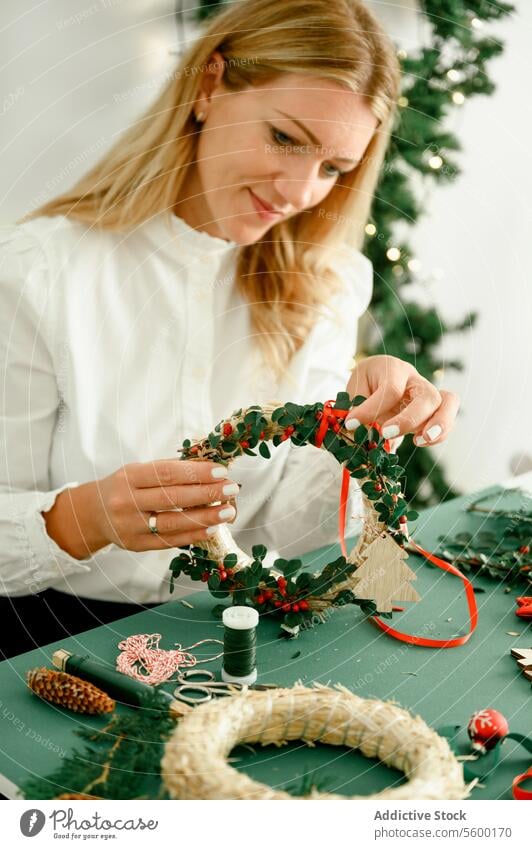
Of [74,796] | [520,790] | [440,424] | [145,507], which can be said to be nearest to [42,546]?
[145,507]

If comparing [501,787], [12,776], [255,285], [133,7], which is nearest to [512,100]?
[133,7]

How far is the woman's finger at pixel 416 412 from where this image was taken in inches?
34.6

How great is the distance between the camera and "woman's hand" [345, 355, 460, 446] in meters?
0.89

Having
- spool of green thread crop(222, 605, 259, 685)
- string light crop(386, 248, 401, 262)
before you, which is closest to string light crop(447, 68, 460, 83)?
string light crop(386, 248, 401, 262)

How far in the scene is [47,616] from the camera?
1174 millimetres

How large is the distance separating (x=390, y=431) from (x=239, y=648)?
0.28 metres

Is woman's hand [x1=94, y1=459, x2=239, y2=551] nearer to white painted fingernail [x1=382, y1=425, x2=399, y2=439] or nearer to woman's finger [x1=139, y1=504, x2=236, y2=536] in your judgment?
woman's finger [x1=139, y1=504, x2=236, y2=536]

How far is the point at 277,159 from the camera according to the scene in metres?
1.08

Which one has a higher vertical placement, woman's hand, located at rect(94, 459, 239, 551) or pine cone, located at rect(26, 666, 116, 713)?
woman's hand, located at rect(94, 459, 239, 551)

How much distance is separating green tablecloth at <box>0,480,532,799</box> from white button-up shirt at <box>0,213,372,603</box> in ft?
0.68

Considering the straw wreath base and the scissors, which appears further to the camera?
the scissors

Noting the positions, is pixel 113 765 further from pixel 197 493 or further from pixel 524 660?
pixel 524 660

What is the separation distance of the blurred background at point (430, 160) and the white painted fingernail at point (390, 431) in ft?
2.57

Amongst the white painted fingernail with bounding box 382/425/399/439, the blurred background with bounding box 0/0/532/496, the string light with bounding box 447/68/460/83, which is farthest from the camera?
the string light with bounding box 447/68/460/83
